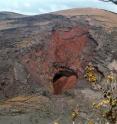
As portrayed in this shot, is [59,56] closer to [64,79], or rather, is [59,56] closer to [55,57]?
[55,57]

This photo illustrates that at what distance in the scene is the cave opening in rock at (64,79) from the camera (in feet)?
196

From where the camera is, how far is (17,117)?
150 feet

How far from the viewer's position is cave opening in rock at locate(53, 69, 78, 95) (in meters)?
59.8

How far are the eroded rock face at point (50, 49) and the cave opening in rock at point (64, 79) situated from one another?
174mm

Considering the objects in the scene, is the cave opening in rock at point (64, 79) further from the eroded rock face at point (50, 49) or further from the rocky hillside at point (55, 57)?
the eroded rock face at point (50, 49)

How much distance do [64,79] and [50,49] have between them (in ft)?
13.7

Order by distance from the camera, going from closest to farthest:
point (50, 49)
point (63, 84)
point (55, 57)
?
1. point (63, 84)
2. point (50, 49)
3. point (55, 57)

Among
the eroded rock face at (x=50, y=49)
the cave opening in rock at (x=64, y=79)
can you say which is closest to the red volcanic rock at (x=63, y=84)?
the cave opening in rock at (x=64, y=79)

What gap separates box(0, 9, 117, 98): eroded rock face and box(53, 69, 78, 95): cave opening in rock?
174 mm

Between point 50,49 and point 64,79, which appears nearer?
point 64,79

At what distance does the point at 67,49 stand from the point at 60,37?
1.78m

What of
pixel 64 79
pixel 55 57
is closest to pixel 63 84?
pixel 64 79

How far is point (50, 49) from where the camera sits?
204 feet

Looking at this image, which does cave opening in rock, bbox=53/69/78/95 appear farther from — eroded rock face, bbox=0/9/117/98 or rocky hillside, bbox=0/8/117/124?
eroded rock face, bbox=0/9/117/98
